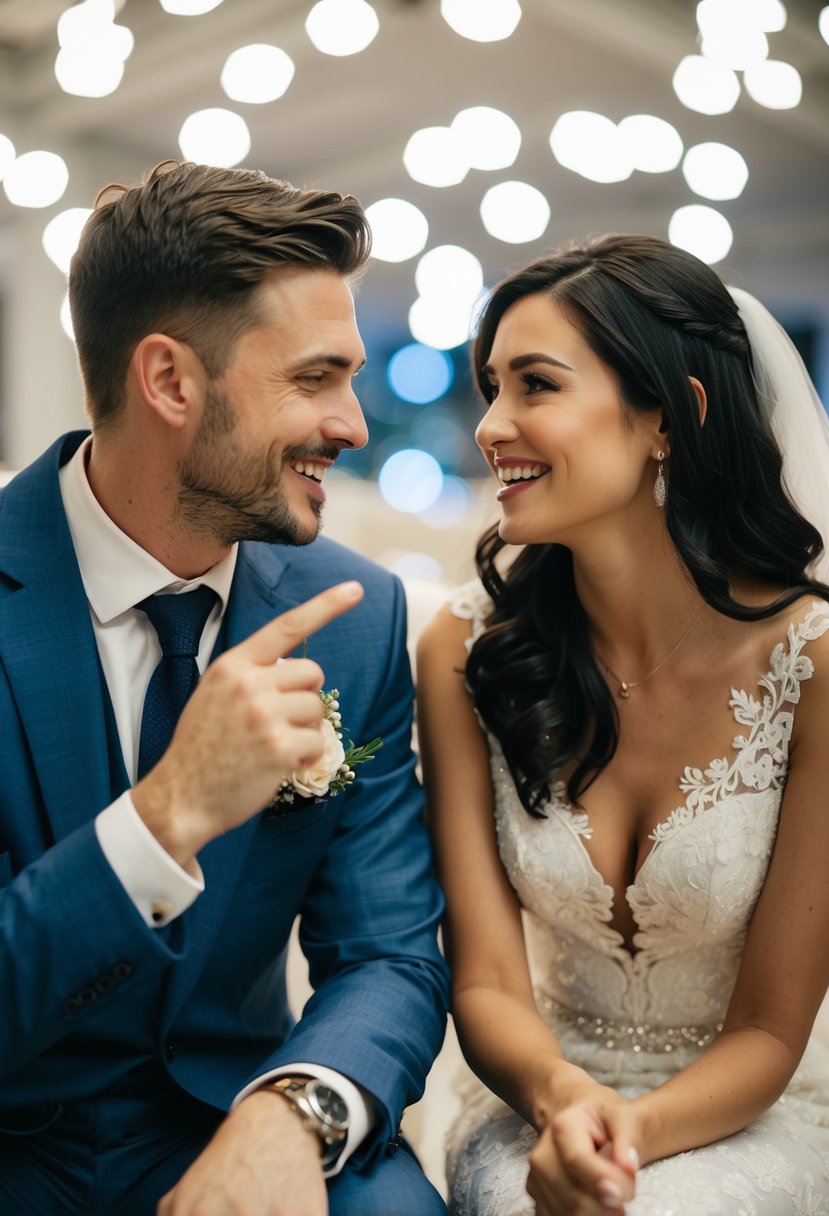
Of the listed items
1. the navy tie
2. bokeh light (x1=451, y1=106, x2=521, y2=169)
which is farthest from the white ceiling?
the navy tie

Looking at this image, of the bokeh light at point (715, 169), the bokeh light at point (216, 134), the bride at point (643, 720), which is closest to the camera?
the bride at point (643, 720)

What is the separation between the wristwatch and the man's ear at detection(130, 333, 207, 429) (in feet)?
3.00

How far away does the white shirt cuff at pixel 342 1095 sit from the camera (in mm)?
Answer: 1543

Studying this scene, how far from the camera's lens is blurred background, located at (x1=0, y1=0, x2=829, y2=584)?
3590 millimetres

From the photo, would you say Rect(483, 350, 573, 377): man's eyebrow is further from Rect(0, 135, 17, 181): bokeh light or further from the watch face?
Rect(0, 135, 17, 181): bokeh light

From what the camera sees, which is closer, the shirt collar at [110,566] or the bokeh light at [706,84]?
the shirt collar at [110,566]

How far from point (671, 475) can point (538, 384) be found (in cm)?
28

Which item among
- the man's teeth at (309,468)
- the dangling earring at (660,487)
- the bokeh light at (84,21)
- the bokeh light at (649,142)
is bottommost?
the dangling earring at (660,487)

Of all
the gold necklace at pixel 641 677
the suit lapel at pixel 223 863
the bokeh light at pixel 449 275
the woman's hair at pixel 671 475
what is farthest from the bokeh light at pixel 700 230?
the suit lapel at pixel 223 863

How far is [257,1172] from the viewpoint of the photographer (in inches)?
56.2

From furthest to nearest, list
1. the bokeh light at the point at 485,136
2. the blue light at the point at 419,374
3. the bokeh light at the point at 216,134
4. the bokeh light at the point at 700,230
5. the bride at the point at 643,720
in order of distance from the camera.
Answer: the blue light at the point at 419,374, the bokeh light at the point at 700,230, the bokeh light at the point at 485,136, the bokeh light at the point at 216,134, the bride at the point at 643,720

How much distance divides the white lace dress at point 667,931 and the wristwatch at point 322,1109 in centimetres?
35

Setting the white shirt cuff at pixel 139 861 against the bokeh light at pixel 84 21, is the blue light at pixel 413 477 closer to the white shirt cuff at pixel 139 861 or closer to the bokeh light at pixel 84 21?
the bokeh light at pixel 84 21

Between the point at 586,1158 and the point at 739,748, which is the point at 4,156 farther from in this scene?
the point at 586,1158
